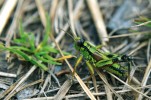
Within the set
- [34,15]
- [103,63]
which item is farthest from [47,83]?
[34,15]

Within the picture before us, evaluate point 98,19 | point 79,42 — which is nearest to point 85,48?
point 79,42

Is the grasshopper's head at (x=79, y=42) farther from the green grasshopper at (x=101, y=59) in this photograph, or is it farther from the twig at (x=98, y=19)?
the twig at (x=98, y=19)

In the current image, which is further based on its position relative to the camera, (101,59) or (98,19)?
(98,19)

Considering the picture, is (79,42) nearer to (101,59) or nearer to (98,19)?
(101,59)

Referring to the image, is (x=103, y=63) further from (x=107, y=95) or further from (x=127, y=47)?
(x=127, y=47)

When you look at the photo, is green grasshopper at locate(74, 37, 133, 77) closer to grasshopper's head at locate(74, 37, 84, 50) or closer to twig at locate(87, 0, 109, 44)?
grasshopper's head at locate(74, 37, 84, 50)

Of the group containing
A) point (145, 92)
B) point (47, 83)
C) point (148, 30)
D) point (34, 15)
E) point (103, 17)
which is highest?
point (34, 15)

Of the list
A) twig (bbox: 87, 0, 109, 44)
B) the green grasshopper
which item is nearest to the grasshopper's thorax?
the green grasshopper
